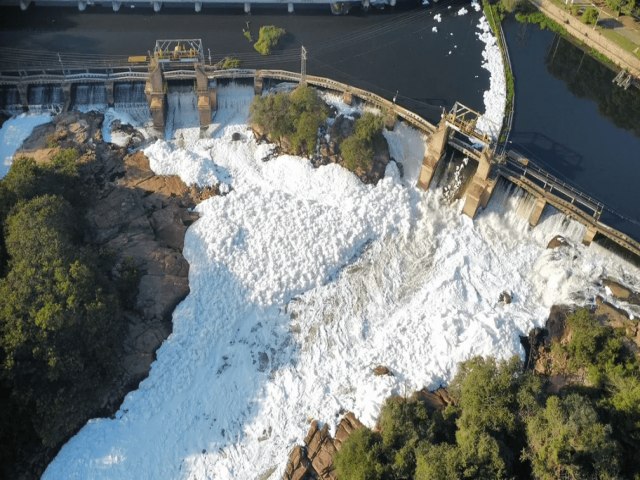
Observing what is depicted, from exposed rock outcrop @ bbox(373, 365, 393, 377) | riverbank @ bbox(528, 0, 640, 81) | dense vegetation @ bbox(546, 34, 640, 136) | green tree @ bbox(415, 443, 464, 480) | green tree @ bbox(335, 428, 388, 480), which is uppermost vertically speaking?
riverbank @ bbox(528, 0, 640, 81)

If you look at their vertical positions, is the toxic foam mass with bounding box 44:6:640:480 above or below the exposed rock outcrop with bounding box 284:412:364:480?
above

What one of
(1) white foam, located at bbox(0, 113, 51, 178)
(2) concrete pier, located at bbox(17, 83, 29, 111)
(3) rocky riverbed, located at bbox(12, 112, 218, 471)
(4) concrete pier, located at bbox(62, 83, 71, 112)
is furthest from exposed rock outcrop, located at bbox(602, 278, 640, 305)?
(2) concrete pier, located at bbox(17, 83, 29, 111)

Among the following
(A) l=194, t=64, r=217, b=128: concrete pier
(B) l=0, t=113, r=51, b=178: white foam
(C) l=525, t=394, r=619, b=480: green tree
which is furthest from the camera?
(A) l=194, t=64, r=217, b=128: concrete pier

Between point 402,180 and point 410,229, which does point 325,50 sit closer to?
point 402,180

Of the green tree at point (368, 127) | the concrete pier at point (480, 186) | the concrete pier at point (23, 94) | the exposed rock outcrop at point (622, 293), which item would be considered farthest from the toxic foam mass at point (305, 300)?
the concrete pier at point (23, 94)

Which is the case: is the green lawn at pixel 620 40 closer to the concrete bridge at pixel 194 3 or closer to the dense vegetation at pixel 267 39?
the concrete bridge at pixel 194 3

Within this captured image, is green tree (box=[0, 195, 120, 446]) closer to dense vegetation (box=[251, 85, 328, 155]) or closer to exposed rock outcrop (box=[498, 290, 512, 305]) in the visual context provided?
dense vegetation (box=[251, 85, 328, 155])
